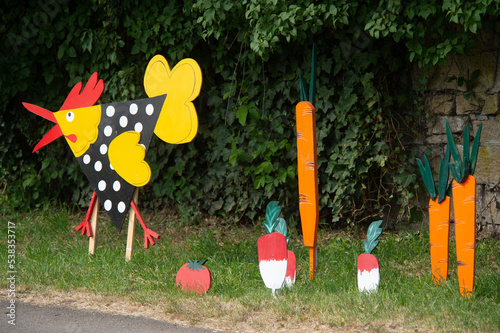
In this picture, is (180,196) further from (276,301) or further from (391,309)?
(391,309)

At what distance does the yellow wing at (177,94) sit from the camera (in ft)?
11.4

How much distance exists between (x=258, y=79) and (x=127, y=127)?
147 centimetres

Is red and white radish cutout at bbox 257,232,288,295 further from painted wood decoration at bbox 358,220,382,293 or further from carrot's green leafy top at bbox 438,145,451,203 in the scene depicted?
carrot's green leafy top at bbox 438,145,451,203

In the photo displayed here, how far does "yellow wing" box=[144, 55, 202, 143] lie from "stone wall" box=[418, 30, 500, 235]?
215 cm

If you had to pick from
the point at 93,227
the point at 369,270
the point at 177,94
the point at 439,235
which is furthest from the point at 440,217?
the point at 93,227

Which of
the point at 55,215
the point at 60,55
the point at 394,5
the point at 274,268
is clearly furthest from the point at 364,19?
the point at 55,215

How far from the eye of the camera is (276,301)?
2.92m

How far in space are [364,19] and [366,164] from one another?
122cm

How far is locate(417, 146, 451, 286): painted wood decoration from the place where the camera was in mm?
3018

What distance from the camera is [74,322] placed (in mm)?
2854

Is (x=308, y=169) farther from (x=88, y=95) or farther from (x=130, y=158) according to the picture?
(x=88, y=95)

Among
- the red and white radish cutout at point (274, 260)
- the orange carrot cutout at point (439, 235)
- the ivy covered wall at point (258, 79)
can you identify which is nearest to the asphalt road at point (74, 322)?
the red and white radish cutout at point (274, 260)

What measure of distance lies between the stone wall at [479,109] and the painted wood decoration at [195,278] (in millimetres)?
2398

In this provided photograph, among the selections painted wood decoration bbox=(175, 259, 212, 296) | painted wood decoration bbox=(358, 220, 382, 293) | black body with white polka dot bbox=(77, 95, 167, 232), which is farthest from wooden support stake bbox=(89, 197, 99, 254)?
painted wood decoration bbox=(358, 220, 382, 293)
